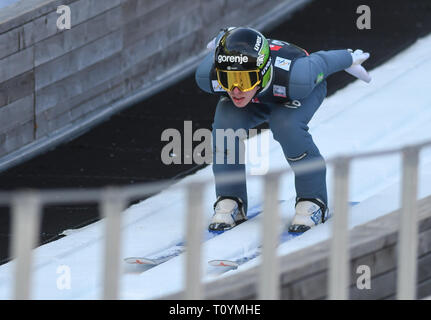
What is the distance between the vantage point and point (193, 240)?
3607 mm

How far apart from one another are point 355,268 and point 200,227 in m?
1.21

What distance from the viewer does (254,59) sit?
5598mm

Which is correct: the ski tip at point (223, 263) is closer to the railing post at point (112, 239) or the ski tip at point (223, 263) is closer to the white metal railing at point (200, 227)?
the white metal railing at point (200, 227)

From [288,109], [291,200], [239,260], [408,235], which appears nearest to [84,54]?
[291,200]

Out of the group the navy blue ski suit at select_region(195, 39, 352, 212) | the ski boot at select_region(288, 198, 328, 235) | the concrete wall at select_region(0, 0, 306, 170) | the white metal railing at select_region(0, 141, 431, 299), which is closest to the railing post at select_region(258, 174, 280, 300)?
the white metal railing at select_region(0, 141, 431, 299)

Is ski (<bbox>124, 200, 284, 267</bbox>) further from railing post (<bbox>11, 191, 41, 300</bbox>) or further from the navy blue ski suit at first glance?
railing post (<bbox>11, 191, 41, 300</bbox>)

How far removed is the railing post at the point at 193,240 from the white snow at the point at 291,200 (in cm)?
72

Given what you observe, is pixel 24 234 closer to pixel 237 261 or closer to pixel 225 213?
pixel 237 261

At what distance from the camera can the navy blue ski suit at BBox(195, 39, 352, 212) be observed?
577 cm

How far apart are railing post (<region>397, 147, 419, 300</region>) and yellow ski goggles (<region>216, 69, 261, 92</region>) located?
152 cm

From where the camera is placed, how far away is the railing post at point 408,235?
4254 mm

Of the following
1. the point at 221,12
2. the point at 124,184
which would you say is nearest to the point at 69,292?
the point at 124,184

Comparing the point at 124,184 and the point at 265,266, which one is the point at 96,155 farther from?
the point at 265,266

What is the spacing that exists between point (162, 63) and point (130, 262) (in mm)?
4063
